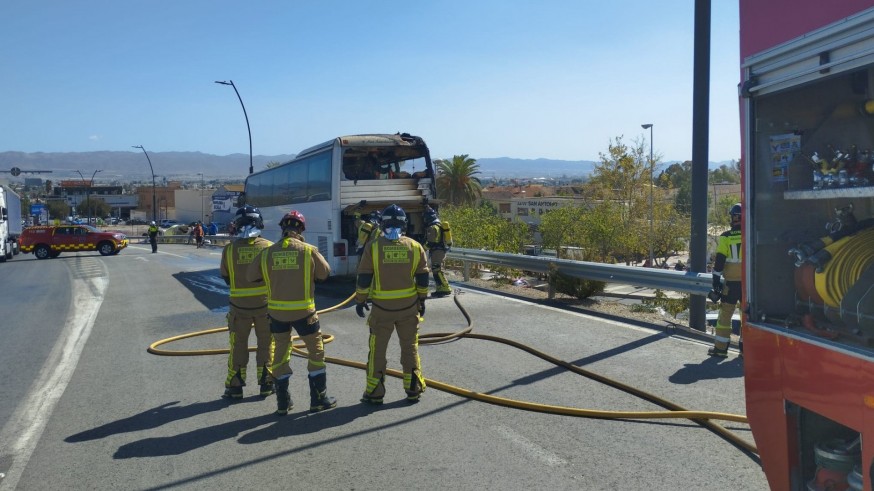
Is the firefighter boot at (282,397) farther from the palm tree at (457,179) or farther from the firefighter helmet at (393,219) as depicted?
the palm tree at (457,179)

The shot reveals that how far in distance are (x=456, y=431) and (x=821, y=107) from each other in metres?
3.56

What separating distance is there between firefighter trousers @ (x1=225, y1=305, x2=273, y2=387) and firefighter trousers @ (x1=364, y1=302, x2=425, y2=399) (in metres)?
1.13

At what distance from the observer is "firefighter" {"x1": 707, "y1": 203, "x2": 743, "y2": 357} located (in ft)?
25.3

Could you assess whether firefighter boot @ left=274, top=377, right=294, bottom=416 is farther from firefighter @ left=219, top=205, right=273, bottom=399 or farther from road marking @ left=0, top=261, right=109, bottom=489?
road marking @ left=0, top=261, right=109, bottom=489

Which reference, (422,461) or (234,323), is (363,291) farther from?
(422,461)

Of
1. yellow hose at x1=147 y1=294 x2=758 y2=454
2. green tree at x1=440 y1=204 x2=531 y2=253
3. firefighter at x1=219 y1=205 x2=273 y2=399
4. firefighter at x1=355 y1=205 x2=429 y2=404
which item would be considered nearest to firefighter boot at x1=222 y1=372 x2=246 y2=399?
firefighter at x1=219 y1=205 x2=273 y2=399

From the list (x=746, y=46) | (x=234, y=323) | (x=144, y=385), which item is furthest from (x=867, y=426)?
(x=144, y=385)

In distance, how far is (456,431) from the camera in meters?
5.63

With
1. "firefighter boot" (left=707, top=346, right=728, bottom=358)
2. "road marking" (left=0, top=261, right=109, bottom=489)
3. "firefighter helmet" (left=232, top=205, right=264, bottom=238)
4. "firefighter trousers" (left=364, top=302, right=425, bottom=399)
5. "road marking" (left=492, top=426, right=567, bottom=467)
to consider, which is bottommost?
"road marking" (left=0, top=261, right=109, bottom=489)

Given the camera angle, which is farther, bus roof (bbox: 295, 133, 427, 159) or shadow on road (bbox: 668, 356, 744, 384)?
bus roof (bbox: 295, 133, 427, 159)

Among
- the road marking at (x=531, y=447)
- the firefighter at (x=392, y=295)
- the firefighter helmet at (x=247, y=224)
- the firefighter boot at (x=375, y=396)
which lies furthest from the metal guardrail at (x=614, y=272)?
the firefighter helmet at (x=247, y=224)

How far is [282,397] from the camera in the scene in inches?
243

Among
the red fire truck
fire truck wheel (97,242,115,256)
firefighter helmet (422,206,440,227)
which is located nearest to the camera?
the red fire truck

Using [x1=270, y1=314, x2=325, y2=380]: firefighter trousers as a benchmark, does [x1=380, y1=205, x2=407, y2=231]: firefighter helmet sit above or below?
above
